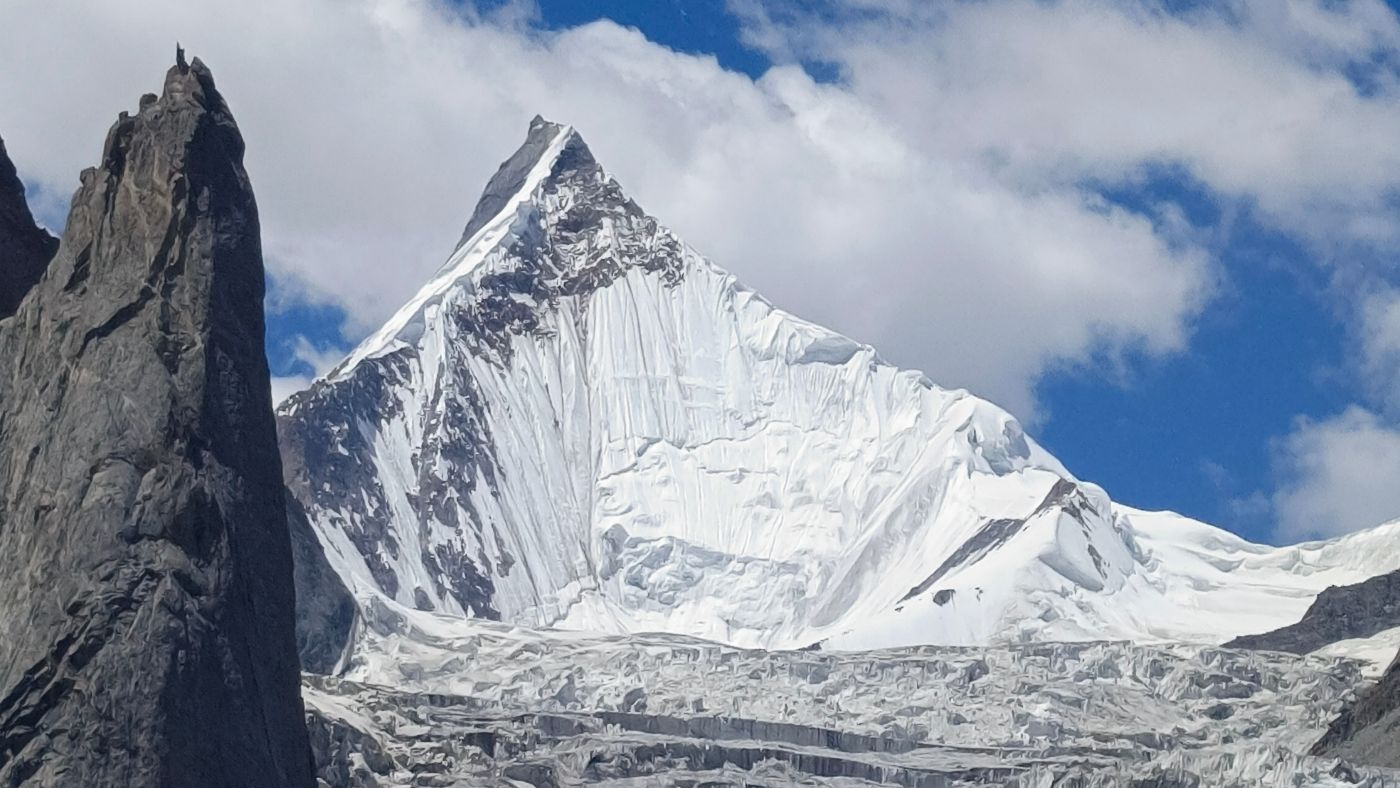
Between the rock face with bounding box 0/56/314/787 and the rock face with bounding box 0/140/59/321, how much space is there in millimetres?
12903

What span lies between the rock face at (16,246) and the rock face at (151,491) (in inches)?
508

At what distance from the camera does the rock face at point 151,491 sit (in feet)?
277

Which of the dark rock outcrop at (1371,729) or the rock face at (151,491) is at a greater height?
the dark rock outcrop at (1371,729)

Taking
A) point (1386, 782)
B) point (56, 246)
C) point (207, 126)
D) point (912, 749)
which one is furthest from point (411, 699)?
point (207, 126)

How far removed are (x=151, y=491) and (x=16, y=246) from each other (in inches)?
1094

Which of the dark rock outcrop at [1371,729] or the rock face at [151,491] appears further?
the dark rock outcrop at [1371,729]

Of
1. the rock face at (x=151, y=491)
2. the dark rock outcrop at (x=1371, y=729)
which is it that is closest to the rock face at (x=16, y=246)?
the rock face at (x=151, y=491)

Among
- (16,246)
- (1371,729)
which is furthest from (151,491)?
(1371,729)

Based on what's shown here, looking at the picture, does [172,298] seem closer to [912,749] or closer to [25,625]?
[25,625]

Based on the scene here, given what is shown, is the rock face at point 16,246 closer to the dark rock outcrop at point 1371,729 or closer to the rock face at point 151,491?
the rock face at point 151,491

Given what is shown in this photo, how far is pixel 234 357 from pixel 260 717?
10.2 metres

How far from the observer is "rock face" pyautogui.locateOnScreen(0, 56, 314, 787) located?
84438mm

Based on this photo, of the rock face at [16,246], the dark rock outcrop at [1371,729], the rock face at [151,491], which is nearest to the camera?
the rock face at [151,491]

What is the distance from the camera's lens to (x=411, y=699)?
18625cm
